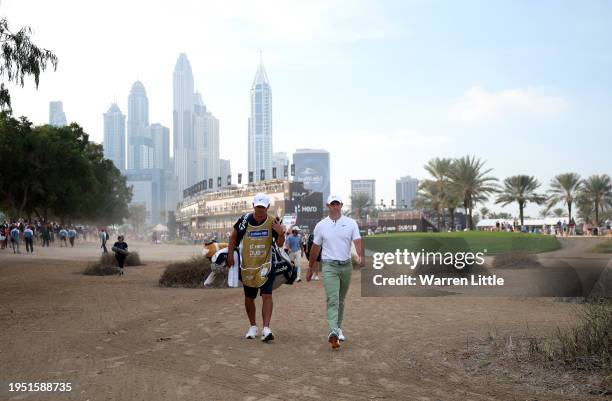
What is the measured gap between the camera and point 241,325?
352 inches

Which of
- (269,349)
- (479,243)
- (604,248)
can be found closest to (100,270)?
(269,349)

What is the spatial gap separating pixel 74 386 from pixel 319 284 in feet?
36.5

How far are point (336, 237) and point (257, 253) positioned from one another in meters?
0.98

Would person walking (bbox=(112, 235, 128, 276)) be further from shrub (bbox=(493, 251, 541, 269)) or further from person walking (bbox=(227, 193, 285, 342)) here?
person walking (bbox=(227, 193, 285, 342))

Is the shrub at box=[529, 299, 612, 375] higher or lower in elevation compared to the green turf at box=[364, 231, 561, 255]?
lower

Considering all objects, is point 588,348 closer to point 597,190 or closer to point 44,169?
point 44,169

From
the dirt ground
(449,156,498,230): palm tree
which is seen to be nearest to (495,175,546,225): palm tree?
(449,156,498,230): palm tree

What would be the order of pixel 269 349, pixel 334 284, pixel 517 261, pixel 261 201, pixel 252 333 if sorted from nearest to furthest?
pixel 269 349 < pixel 334 284 < pixel 261 201 < pixel 252 333 < pixel 517 261

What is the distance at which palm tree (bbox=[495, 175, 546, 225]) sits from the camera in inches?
2272

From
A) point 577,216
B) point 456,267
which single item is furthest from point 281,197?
point 456,267

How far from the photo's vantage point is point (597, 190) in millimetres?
63250

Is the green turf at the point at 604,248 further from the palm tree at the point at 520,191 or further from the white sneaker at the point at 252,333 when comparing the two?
the palm tree at the point at 520,191

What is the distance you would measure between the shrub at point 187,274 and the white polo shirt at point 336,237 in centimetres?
911

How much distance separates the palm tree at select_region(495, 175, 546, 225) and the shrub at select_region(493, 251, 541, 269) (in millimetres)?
40276
